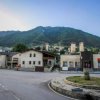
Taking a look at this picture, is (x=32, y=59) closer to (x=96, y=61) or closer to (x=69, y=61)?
(x=69, y=61)

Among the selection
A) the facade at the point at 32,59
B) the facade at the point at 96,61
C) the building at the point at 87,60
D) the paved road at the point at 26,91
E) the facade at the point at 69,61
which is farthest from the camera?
the facade at the point at 32,59

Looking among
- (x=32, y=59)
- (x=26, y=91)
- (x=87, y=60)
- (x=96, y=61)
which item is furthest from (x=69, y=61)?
(x=26, y=91)

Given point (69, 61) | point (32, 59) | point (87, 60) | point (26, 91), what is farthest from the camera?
point (32, 59)

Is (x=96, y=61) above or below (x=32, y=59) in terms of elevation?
below

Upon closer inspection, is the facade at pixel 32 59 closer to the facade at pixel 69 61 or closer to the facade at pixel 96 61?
the facade at pixel 69 61

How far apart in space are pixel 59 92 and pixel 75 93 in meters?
3.32

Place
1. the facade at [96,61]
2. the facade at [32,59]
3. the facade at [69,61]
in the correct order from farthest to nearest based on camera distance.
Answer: the facade at [32,59] < the facade at [69,61] < the facade at [96,61]

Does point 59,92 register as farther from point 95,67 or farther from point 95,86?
point 95,67

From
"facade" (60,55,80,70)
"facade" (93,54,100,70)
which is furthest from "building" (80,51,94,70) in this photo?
"facade" (60,55,80,70)

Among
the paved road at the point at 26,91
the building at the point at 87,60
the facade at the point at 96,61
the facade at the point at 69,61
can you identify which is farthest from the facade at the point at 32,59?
the paved road at the point at 26,91

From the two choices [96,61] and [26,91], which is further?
[96,61]

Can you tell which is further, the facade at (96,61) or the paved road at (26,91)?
the facade at (96,61)

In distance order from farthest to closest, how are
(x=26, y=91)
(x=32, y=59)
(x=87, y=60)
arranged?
(x=32, y=59) → (x=87, y=60) → (x=26, y=91)

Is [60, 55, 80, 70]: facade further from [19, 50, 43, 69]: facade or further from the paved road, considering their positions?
the paved road
